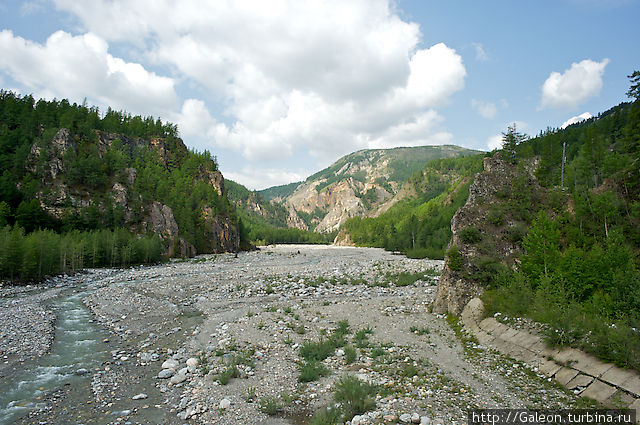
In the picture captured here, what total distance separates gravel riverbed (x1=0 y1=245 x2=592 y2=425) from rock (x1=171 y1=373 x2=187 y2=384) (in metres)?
0.05

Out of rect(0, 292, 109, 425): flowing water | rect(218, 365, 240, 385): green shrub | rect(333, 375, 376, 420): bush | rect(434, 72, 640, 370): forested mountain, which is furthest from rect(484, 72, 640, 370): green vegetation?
rect(0, 292, 109, 425): flowing water

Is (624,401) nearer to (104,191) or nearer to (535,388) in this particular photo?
(535,388)

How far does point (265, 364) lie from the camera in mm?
11281

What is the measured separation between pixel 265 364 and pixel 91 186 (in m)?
72.0

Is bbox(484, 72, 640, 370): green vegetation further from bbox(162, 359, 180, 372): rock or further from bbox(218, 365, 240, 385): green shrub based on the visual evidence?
bbox(162, 359, 180, 372): rock

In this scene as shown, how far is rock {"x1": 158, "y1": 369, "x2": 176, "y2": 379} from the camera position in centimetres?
1059

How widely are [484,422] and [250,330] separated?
1106 cm

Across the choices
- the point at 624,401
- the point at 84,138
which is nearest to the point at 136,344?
the point at 624,401

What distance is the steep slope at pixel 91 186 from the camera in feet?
185

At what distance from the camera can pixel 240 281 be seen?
31719 millimetres

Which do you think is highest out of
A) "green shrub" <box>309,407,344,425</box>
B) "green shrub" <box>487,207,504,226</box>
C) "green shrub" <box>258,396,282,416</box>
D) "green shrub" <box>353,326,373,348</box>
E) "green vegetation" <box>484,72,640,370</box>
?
"green shrub" <box>487,207,504,226</box>

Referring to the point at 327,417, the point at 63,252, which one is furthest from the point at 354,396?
the point at 63,252

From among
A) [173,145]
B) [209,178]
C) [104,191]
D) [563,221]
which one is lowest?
[563,221]

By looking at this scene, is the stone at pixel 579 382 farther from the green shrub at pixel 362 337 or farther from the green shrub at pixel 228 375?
the green shrub at pixel 228 375
